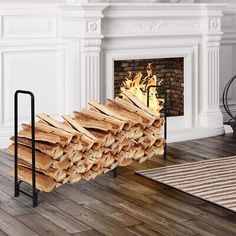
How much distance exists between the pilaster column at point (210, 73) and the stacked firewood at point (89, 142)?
62.7 inches

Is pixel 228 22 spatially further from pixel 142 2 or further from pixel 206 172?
pixel 206 172

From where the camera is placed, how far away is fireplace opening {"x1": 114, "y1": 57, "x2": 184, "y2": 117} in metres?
5.87

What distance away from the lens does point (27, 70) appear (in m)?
5.59

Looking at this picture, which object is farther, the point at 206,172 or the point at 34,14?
the point at 34,14

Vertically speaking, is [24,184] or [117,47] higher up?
[117,47]

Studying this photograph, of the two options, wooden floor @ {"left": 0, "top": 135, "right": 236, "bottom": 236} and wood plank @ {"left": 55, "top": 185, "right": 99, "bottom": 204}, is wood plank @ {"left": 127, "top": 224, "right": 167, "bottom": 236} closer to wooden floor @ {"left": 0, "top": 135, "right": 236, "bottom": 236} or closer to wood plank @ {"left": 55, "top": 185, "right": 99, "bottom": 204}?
wooden floor @ {"left": 0, "top": 135, "right": 236, "bottom": 236}

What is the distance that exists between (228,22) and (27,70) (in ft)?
6.98

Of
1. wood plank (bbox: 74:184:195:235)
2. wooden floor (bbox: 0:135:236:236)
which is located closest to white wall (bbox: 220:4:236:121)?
wooden floor (bbox: 0:135:236:236)

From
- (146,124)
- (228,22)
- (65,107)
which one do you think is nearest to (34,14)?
(65,107)

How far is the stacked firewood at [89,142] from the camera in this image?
3928mm

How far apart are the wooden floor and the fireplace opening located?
1370mm

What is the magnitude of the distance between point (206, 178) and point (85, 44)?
156cm

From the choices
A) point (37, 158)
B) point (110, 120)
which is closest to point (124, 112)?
point (110, 120)

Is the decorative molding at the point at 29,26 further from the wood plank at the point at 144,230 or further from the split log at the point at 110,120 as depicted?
the wood plank at the point at 144,230
